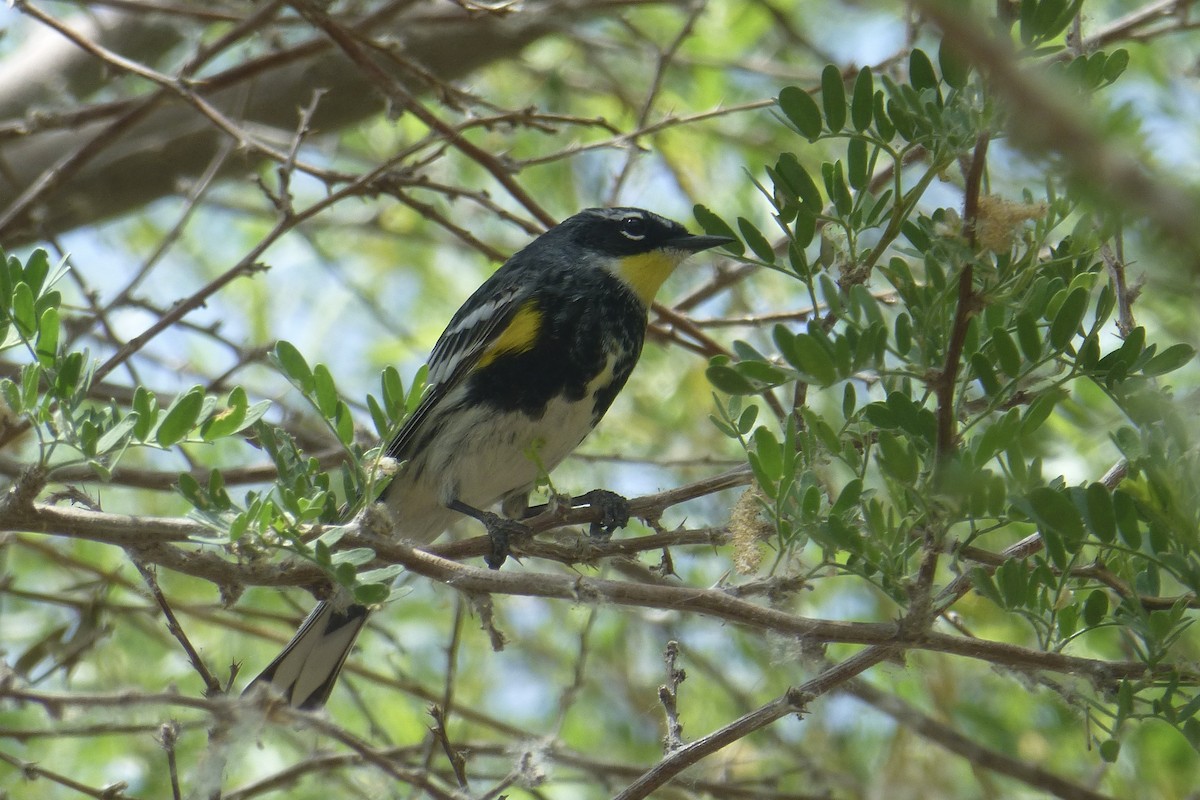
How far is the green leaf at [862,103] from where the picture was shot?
182 centimetres

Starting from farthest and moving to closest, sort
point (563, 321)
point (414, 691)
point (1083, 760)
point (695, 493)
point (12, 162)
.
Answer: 1. point (12, 162)
2. point (1083, 760)
3. point (563, 321)
4. point (414, 691)
5. point (695, 493)

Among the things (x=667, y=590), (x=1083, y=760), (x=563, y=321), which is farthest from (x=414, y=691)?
(x=1083, y=760)

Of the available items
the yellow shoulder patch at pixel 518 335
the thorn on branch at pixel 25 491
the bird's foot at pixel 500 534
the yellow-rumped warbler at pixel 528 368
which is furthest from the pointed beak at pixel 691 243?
the thorn on branch at pixel 25 491

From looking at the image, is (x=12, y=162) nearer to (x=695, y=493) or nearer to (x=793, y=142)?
(x=793, y=142)

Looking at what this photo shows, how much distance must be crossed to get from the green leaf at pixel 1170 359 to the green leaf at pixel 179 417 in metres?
1.37

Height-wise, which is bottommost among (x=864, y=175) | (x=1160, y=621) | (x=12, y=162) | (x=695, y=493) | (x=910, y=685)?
(x=1160, y=621)

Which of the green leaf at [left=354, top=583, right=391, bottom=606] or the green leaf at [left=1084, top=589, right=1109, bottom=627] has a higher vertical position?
the green leaf at [left=354, top=583, right=391, bottom=606]

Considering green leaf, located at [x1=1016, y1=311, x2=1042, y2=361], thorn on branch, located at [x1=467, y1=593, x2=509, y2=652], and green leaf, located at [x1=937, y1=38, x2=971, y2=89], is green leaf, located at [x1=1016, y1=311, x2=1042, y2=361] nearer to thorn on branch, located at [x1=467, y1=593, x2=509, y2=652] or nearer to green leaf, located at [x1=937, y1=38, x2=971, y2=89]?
green leaf, located at [x1=937, y1=38, x2=971, y2=89]

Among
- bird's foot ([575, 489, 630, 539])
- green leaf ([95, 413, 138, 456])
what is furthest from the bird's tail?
green leaf ([95, 413, 138, 456])

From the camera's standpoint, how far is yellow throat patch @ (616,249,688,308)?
3.95m

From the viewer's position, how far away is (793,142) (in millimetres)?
5535

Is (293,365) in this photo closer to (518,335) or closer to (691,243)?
(518,335)

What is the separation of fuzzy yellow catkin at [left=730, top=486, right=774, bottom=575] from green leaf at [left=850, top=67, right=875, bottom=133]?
1.93 feet

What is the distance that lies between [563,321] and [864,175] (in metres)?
1.98
